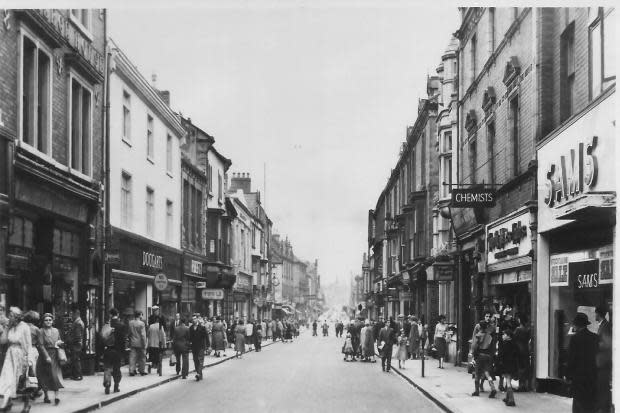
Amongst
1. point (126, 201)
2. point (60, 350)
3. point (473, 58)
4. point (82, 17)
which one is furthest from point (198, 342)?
point (473, 58)

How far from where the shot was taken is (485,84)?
26219mm

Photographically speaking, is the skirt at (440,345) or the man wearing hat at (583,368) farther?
the skirt at (440,345)

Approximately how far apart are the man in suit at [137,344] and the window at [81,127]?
422 centimetres

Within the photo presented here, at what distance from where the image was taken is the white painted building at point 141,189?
27891 mm

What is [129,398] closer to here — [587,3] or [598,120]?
[598,120]

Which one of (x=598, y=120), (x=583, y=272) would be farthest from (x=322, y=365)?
(x=598, y=120)

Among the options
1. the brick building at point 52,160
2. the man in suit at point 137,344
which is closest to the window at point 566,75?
the brick building at point 52,160

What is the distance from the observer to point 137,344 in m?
24.2

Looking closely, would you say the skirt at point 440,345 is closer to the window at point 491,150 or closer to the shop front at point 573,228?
the window at point 491,150

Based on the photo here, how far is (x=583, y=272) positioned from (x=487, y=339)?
2570 millimetres

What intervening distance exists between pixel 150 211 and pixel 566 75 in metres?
18.5

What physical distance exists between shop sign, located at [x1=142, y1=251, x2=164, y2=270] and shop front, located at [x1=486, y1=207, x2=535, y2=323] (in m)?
12.1

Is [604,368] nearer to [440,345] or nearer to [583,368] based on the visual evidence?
[583,368]

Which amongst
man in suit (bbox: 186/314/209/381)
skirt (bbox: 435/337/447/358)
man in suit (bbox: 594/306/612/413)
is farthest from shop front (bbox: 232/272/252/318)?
man in suit (bbox: 594/306/612/413)
